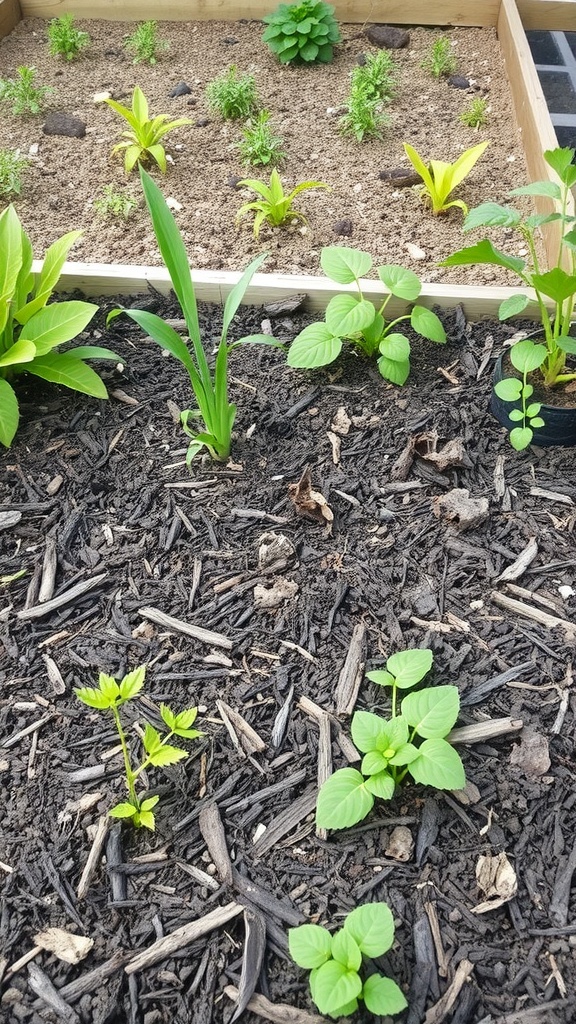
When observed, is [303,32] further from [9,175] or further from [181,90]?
[9,175]

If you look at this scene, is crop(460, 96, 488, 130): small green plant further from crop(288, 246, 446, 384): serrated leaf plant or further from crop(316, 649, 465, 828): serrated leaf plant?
crop(316, 649, 465, 828): serrated leaf plant

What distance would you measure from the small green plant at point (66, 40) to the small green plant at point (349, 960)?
372cm

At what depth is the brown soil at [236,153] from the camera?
252 cm

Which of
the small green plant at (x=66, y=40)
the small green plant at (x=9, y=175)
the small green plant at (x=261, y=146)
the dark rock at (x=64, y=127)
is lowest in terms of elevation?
the small green plant at (x=261, y=146)

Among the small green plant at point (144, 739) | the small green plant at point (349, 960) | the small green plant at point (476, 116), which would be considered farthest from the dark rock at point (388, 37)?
the small green plant at point (349, 960)

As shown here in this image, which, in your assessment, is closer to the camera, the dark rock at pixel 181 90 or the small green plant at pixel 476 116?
A: the small green plant at pixel 476 116

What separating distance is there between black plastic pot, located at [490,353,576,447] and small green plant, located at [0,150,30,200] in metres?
1.86

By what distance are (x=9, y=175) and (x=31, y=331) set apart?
1.07 metres

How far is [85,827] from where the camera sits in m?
1.32

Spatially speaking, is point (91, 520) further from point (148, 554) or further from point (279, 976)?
point (279, 976)

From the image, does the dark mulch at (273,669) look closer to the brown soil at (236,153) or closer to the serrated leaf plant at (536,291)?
the serrated leaf plant at (536,291)

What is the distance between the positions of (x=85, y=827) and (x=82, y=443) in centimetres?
102

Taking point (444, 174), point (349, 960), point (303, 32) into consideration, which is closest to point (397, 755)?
point (349, 960)

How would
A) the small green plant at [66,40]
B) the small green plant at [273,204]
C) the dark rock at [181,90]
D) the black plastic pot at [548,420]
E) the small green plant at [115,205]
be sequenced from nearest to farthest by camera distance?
1. the black plastic pot at [548,420]
2. the small green plant at [273,204]
3. the small green plant at [115,205]
4. the dark rock at [181,90]
5. the small green plant at [66,40]
